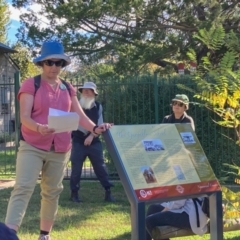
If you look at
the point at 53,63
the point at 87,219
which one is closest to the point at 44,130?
the point at 53,63

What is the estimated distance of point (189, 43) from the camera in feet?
53.1

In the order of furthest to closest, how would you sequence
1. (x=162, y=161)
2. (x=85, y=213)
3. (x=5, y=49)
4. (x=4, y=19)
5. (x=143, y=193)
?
(x=4, y=19) < (x=5, y=49) < (x=85, y=213) < (x=162, y=161) < (x=143, y=193)

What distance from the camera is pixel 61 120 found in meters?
4.04

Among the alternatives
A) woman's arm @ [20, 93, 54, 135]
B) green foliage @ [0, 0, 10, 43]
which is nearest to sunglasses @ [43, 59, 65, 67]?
woman's arm @ [20, 93, 54, 135]

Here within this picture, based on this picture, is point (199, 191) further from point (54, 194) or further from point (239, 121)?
point (54, 194)

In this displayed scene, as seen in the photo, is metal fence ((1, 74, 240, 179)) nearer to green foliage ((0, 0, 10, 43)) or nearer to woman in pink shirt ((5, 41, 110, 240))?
woman in pink shirt ((5, 41, 110, 240))

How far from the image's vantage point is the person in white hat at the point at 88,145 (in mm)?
7473

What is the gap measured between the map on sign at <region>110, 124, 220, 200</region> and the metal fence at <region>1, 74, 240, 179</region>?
5.01 meters

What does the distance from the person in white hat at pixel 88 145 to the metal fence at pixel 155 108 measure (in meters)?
2.06

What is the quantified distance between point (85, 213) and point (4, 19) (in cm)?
2606

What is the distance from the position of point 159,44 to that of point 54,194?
1225 cm

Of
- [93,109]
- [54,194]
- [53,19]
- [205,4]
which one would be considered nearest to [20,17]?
[53,19]

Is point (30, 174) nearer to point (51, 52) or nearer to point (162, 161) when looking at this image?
point (51, 52)

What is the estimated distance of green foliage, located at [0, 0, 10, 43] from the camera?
101ft
